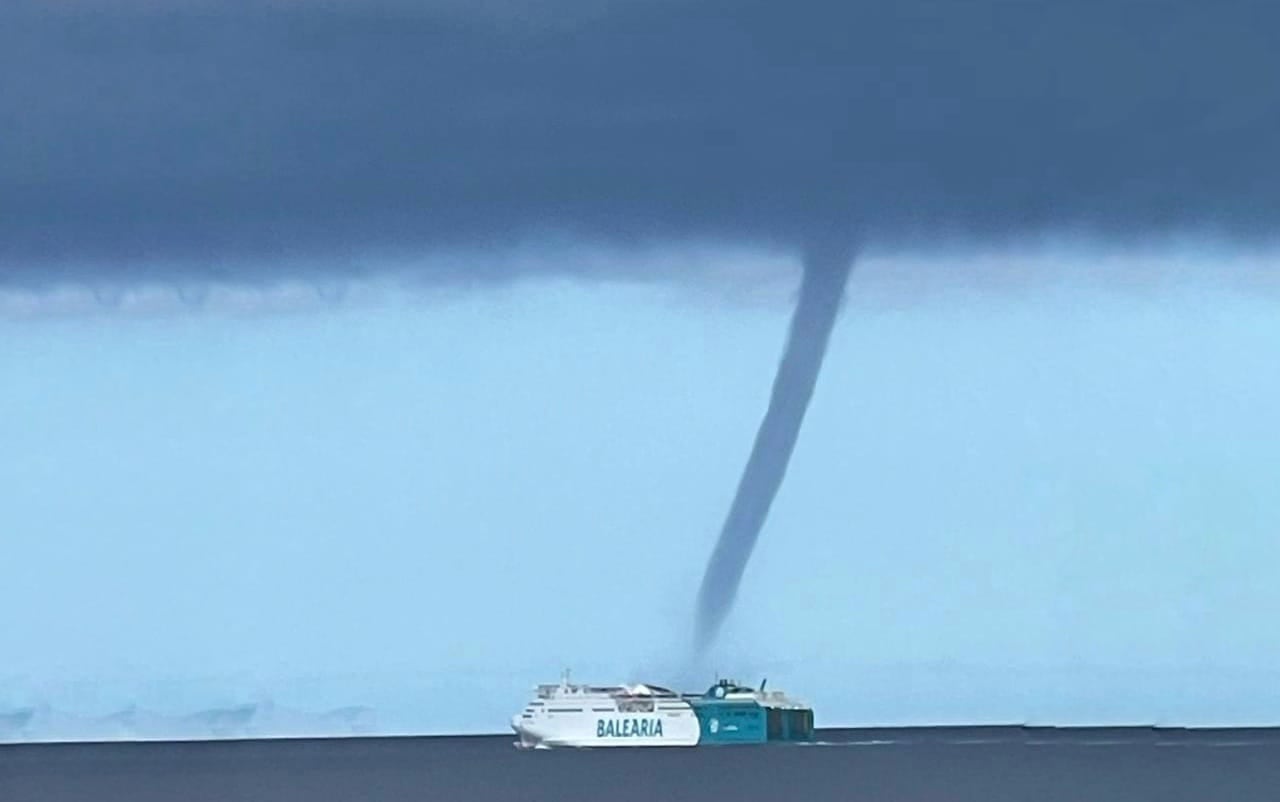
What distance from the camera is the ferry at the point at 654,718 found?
1437 inches

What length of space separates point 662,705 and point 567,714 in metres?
2.77

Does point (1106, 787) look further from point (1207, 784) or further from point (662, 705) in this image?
point (662, 705)

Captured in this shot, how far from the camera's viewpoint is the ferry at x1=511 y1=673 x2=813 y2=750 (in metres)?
36.5

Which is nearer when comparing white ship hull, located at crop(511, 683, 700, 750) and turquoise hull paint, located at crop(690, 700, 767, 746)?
white ship hull, located at crop(511, 683, 700, 750)

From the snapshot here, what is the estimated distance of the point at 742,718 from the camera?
3925 centimetres

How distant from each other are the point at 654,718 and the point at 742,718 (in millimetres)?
1662

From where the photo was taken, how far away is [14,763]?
167 ft

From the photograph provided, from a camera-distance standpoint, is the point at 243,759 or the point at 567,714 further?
the point at 243,759

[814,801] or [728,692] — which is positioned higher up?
[728,692]

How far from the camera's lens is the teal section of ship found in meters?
38.5

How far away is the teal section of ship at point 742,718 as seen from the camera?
38469 millimetres

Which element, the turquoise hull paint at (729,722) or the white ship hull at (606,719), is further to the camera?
the turquoise hull paint at (729,722)

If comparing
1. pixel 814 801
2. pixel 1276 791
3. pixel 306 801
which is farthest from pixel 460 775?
pixel 1276 791

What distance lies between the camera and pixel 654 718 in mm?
38500
